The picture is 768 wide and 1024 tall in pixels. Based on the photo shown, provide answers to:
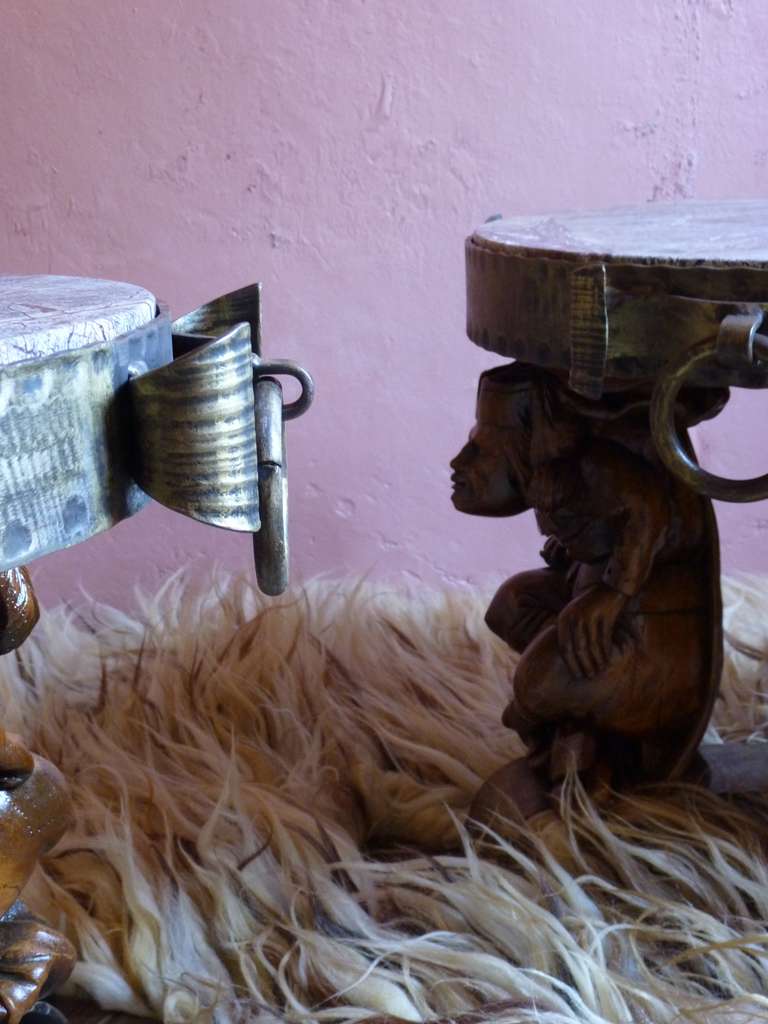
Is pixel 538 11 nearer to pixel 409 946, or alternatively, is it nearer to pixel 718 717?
pixel 718 717

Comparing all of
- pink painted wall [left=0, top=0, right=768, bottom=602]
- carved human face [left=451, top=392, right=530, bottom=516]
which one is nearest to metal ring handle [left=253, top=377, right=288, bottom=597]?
carved human face [left=451, top=392, right=530, bottom=516]

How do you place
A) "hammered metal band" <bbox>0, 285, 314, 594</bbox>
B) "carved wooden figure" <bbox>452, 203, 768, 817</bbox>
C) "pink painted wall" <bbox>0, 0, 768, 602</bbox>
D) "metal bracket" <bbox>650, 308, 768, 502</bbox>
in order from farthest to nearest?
1. "pink painted wall" <bbox>0, 0, 768, 602</bbox>
2. "carved wooden figure" <bbox>452, 203, 768, 817</bbox>
3. "metal bracket" <bbox>650, 308, 768, 502</bbox>
4. "hammered metal band" <bbox>0, 285, 314, 594</bbox>

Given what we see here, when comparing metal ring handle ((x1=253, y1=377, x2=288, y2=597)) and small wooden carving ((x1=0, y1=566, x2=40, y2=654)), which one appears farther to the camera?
small wooden carving ((x1=0, y1=566, x2=40, y2=654))

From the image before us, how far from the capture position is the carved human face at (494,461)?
884mm

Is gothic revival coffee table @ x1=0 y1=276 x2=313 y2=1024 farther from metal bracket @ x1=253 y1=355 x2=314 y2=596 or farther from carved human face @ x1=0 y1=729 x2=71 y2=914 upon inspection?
carved human face @ x1=0 y1=729 x2=71 y2=914

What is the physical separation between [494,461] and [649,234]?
178mm

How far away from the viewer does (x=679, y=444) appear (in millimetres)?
702

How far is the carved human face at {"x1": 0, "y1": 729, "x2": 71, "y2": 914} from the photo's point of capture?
706 millimetres

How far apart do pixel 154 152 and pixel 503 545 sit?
549 millimetres

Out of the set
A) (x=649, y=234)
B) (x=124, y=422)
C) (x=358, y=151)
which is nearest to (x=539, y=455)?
(x=649, y=234)

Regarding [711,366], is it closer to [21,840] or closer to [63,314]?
[63,314]

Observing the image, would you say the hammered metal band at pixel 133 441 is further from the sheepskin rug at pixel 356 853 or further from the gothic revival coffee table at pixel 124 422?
the sheepskin rug at pixel 356 853

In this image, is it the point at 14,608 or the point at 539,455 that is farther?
the point at 539,455

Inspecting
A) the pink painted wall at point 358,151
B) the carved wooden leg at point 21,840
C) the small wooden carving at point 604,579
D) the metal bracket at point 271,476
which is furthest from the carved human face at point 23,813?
the pink painted wall at point 358,151
